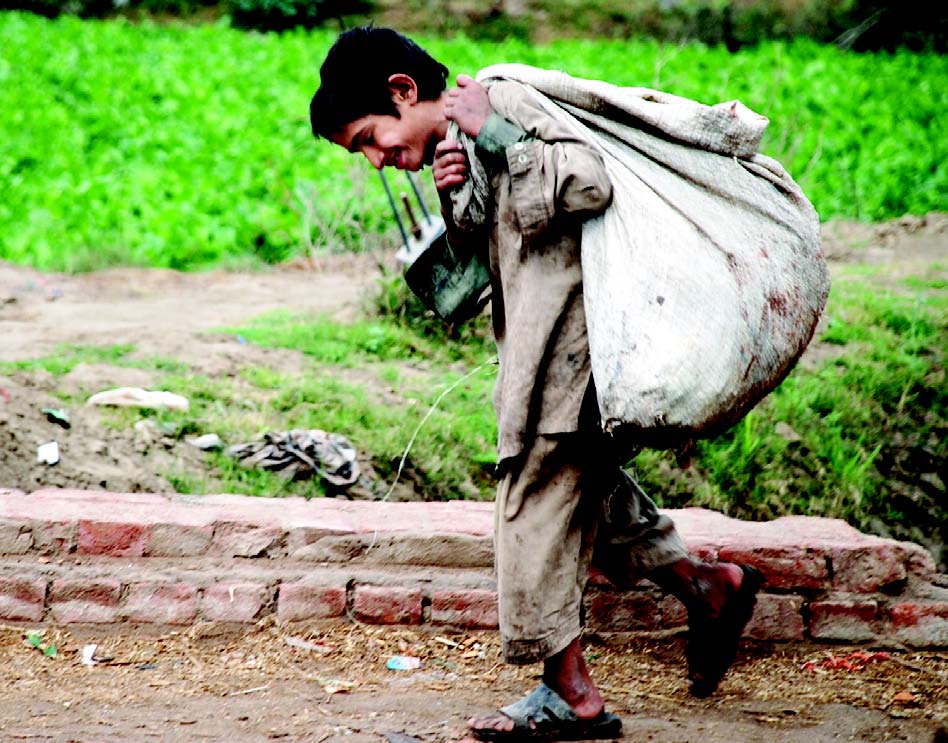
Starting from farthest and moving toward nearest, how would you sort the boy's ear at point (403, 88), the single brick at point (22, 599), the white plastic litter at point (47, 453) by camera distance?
1. the white plastic litter at point (47, 453)
2. the single brick at point (22, 599)
3. the boy's ear at point (403, 88)

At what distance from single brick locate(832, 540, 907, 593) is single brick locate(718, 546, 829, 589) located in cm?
4

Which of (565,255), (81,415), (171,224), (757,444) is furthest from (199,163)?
(565,255)

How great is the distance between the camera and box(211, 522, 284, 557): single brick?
2.96 metres

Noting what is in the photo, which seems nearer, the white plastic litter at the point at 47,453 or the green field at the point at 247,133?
the white plastic litter at the point at 47,453

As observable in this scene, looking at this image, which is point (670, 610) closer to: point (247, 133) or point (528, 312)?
point (528, 312)

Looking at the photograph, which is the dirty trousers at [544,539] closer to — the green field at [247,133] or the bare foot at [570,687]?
the bare foot at [570,687]

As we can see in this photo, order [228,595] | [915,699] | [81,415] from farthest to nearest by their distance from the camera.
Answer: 1. [81,415]
2. [228,595]
3. [915,699]

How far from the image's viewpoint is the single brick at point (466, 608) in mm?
2936

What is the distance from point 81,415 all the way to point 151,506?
1126 mm

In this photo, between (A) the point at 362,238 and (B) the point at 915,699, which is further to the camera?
(A) the point at 362,238

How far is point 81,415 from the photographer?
4.06 m

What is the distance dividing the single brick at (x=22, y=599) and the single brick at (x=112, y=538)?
0.45ft

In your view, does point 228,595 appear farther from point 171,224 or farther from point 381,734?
point 171,224

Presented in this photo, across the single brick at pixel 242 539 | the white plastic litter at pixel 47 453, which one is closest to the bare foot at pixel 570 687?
the single brick at pixel 242 539
